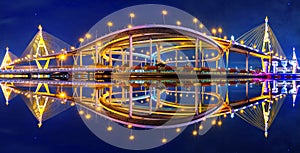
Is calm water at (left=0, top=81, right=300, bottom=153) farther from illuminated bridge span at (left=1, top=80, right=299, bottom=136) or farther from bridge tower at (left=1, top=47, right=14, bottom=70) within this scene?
bridge tower at (left=1, top=47, right=14, bottom=70)

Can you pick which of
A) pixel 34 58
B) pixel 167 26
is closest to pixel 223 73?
pixel 167 26

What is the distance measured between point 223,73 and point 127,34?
49.5 feet

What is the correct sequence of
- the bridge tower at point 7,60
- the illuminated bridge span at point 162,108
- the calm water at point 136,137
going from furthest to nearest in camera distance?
1. the bridge tower at point 7,60
2. the illuminated bridge span at point 162,108
3. the calm water at point 136,137

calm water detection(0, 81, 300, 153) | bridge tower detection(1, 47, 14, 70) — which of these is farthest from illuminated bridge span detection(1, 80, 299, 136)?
bridge tower detection(1, 47, 14, 70)

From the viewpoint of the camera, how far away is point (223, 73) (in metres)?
35.3

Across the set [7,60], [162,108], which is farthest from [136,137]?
[7,60]

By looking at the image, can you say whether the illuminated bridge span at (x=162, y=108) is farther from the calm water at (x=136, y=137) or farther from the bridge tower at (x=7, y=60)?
the bridge tower at (x=7, y=60)

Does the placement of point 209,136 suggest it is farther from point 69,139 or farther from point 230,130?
point 69,139

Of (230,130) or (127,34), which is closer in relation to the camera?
(230,130)

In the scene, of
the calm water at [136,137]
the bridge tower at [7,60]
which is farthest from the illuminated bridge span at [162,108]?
the bridge tower at [7,60]

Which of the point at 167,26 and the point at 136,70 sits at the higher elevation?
the point at 167,26

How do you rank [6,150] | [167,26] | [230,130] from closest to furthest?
[6,150] → [230,130] → [167,26]

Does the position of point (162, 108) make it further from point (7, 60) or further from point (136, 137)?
point (7, 60)

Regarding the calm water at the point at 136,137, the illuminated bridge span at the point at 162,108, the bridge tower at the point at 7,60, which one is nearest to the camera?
the calm water at the point at 136,137
